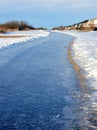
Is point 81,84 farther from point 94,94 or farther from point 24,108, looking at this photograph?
point 24,108

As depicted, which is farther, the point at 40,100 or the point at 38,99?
the point at 38,99

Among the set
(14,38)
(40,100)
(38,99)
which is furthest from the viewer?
(14,38)

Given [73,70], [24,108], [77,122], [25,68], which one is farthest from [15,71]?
[77,122]

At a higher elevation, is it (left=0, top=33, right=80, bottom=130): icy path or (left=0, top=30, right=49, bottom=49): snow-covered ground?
(left=0, top=33, right=80, bottom=130): icy path

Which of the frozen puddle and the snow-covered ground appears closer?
the frozen puddle

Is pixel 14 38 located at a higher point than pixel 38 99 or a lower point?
lower

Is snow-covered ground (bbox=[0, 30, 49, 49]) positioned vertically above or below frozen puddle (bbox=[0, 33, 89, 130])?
below

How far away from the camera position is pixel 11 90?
10.1 metres

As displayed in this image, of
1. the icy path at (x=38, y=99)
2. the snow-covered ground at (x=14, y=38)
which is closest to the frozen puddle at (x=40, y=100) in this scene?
the icy path at (x=38, y=99)

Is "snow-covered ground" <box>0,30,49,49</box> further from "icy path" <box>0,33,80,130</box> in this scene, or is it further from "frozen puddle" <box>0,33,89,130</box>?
"frozen puddle" <box>0,33,89,130</box>

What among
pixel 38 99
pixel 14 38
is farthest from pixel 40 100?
pixel 14 38

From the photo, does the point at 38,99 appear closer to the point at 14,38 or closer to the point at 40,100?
the point at 40,100

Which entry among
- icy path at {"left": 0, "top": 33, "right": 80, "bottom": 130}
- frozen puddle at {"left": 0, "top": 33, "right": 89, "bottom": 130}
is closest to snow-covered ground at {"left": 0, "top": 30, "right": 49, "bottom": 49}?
icy path at {"left": 0, "top": 33, "right": 80, "bottom": 130}

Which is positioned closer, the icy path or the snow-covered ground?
the icy path
